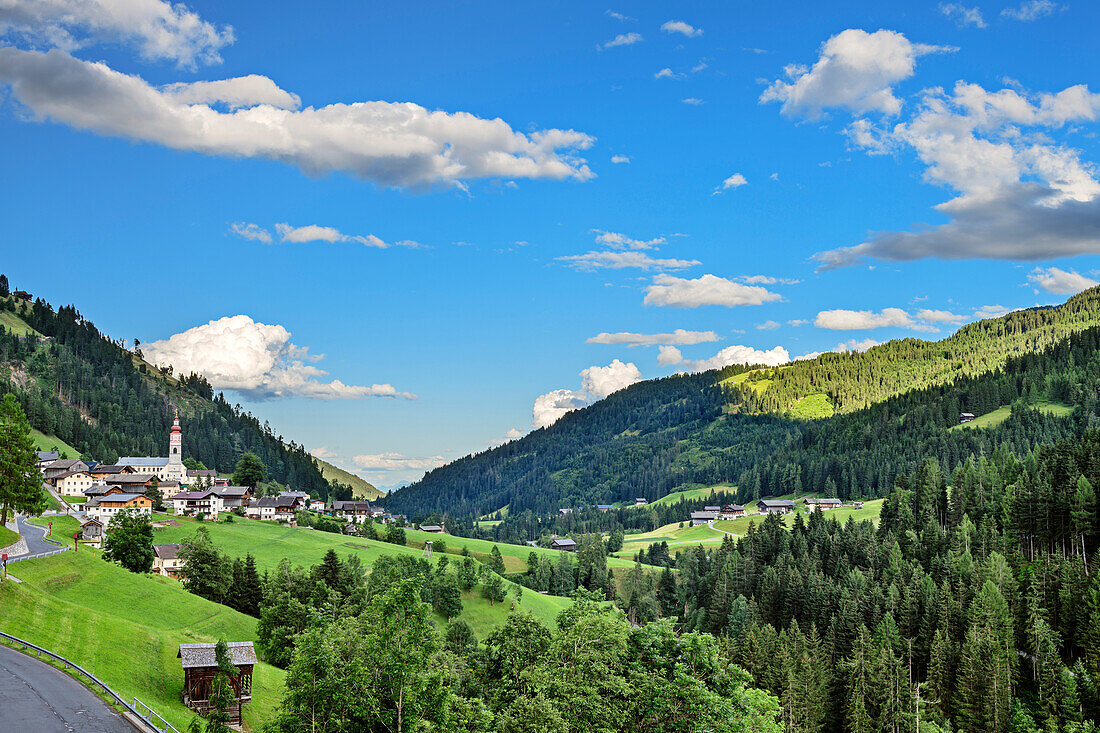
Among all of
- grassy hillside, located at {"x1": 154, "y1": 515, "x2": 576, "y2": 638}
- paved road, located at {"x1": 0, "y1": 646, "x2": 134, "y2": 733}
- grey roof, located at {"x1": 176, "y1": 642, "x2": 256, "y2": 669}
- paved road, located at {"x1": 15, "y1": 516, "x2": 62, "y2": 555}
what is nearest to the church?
grassy hillside, located at {"x1": 154, "y1": 515, "x2": 576, "y2": 638}

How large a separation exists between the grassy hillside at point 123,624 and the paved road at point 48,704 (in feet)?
13.2

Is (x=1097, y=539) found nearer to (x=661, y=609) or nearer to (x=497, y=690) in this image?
(x=661, y=609)

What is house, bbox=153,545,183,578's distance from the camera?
114006 millimetres

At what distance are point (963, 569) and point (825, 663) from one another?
2391cm

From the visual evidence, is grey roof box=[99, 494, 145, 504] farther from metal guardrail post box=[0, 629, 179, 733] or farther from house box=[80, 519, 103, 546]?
metal guardrail post box=[0, 629, 179, 733]

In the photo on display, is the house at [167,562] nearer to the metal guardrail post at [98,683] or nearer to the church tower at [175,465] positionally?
the metal guardrail post at [98,683]

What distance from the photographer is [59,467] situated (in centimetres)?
16475

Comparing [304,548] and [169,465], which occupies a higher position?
[169,465]

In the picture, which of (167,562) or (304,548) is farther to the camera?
(304,548)

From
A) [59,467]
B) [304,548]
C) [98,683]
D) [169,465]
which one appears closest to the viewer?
[98,683]

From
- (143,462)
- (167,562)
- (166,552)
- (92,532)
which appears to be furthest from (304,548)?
(143,462)

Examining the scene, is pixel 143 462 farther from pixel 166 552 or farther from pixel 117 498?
pixel 166 552

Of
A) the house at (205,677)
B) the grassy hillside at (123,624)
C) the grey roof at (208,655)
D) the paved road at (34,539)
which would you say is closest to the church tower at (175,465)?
the paved road at (34,539)

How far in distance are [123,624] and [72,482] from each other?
123m
